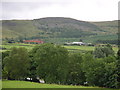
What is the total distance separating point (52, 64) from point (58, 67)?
1.55 m

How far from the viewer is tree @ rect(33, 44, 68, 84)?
46.4 m

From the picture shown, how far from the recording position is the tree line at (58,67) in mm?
43031

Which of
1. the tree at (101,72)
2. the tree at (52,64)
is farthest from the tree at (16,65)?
the tree at (101,72)

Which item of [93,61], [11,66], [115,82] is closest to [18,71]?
[11,66]

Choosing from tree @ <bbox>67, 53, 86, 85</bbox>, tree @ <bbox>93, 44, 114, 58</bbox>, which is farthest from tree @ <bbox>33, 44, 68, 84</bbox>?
tree @ <bbox>93, 44, 114, 58</bbox>

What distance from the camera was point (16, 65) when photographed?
162 feet

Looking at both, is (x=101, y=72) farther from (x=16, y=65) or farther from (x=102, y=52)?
(x=102, y=52)

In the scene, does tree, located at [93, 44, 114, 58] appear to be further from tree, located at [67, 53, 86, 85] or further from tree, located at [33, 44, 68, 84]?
tree, located at [33, 44, 68, 84]

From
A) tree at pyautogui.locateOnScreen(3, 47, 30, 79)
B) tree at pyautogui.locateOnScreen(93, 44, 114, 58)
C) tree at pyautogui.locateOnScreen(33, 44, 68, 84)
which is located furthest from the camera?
tree at pyautogui.locateOnScreen(93, 44, 114, 58)

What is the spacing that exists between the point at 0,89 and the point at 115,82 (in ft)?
67.0

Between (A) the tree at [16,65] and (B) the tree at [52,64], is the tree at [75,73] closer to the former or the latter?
(B) the tree at [52,64]

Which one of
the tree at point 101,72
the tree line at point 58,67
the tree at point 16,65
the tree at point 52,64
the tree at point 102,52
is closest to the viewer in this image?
the tree at point 101,72

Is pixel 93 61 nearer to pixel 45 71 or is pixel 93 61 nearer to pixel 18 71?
pixel 45 71

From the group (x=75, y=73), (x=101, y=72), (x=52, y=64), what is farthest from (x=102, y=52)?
(x=101, y=72)
